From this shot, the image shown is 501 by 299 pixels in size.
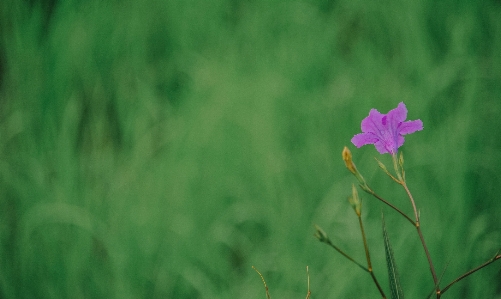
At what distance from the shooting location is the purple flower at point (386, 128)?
50 centimetres

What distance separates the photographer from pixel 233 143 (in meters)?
1.17

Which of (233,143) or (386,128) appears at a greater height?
(386,128)

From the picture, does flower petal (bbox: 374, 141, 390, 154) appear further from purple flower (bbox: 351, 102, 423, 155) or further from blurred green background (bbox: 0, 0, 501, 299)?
blurred green background (bbox: 0, 0, 501, 299)

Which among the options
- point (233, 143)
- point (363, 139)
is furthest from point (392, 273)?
point (233, 143)

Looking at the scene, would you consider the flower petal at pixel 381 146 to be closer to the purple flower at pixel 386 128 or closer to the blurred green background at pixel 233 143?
the purple flower at pixel 386 128

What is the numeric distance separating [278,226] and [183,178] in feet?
0.90

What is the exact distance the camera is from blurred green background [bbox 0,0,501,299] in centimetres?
102

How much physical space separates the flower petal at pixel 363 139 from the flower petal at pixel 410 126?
35 millimetres

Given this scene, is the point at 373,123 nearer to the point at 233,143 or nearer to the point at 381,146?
the point at 381,146

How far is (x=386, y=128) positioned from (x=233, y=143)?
684 millimetres

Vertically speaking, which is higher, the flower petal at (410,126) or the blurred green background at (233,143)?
the flower petal at (410,126)

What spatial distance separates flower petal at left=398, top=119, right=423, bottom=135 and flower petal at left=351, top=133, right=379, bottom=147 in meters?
0.04

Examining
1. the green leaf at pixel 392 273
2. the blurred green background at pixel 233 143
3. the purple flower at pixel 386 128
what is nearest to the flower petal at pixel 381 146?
the purple flower at pixel 386 128

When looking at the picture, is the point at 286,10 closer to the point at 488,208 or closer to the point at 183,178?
the point at 183,178
